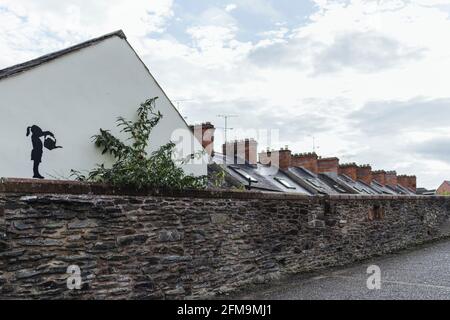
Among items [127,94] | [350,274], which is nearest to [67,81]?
[127,94]

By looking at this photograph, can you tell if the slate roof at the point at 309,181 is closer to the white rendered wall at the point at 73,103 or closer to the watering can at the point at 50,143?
the white rendered wall at the point at 73,103

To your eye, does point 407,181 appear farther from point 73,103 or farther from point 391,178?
point 73,103

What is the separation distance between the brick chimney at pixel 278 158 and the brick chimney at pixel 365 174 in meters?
8.58

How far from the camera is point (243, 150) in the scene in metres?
20.4

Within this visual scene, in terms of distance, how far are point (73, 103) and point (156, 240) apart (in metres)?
3.88

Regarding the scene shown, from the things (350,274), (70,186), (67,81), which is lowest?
(350,274)

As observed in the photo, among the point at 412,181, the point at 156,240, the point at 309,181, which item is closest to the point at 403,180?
the point at 412,181

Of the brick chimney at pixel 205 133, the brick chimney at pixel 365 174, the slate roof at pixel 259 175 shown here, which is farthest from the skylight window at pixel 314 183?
the brick chimney at pixel 365 174

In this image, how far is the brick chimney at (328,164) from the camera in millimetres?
25692

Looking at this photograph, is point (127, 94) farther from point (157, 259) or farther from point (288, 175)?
point (288, 175)

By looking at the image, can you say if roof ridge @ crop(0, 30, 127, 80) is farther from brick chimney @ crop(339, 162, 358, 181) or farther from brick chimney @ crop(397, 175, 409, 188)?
brick chimney @ crop(397, 175, 409, 188)

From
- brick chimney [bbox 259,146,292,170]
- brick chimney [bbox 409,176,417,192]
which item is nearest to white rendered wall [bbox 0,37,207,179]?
brick chimney [bbox 259,146,292,170]

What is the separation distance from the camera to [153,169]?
594 centimetres

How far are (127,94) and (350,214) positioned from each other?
5679 mm
